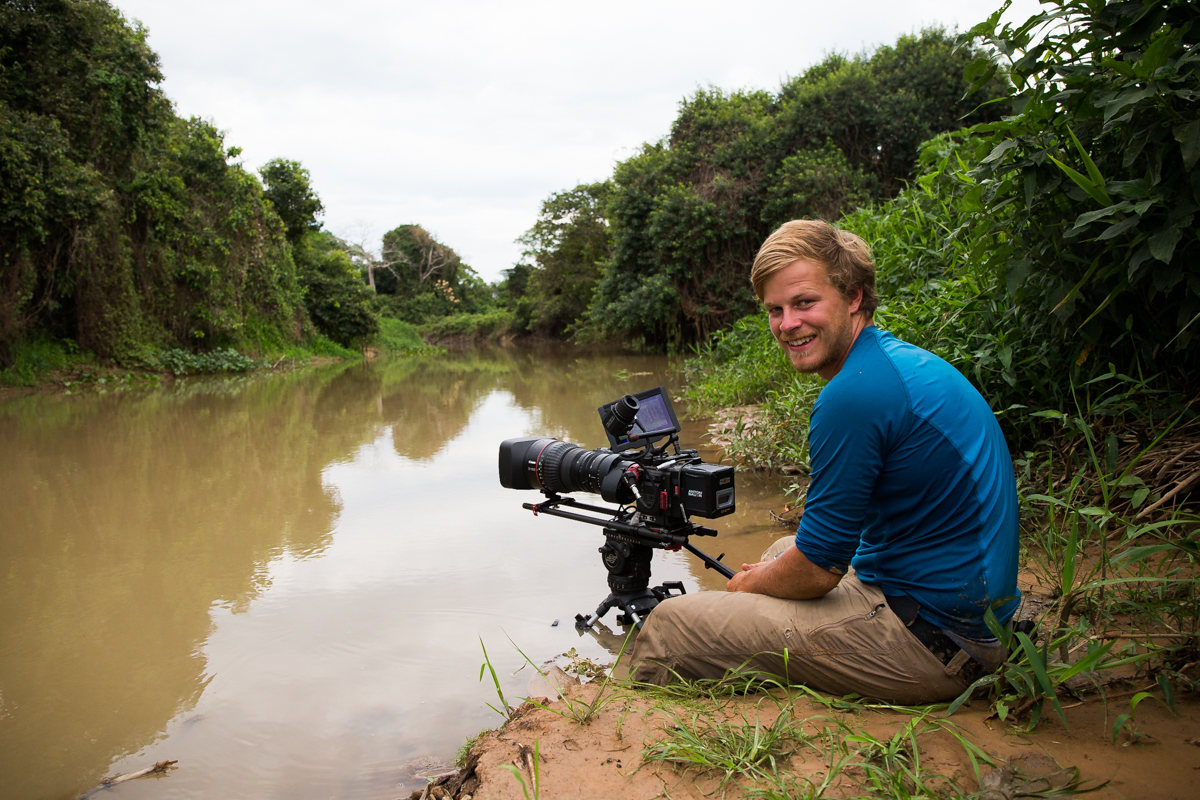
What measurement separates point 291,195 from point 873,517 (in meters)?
18.9

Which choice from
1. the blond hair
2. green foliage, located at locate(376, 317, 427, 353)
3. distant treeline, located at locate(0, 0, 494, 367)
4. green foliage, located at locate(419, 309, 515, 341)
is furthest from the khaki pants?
green foliage, located at locate(419, 309, 515, 341)

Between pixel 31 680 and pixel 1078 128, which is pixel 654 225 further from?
pixel 31 680

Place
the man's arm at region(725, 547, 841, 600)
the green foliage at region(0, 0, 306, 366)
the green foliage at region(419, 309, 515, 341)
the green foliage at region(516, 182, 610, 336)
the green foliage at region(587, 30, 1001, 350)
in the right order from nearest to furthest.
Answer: the man's arm at region(725, 547, 841, 600) < the green foliage at region(0, 0, 306, 366) < the green foliage at region(587, 30, 1001, 350) < the green foliage at region(516, 182, 610, 336) < the green foliage at region(419, 309, 515, 341)

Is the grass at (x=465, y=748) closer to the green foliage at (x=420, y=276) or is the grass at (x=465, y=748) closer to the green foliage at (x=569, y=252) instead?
the green foliage at (x=569, y=252)

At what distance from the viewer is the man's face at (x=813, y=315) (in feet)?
5.16

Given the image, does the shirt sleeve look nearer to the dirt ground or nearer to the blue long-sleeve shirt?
the blue long-sleeve shirt

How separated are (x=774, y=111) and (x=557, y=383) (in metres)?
5.79

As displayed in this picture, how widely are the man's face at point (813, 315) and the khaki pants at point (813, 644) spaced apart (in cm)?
51

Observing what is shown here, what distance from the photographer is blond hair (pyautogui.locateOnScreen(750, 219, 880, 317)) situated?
1.56 m

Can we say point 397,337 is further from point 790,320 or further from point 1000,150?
point 790,320

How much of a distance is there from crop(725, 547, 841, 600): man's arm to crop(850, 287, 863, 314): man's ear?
0.53 meters

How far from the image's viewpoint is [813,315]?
1581 millimetres

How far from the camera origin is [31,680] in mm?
2135

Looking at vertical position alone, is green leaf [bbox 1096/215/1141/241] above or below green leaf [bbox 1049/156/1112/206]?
below
